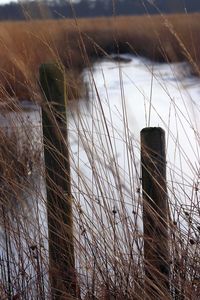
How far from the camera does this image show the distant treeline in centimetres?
197

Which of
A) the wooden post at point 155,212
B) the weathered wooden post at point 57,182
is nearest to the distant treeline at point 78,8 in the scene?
the weathered wooden post at point 57,182

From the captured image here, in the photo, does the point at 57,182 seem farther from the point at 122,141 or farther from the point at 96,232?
the point at 122,141

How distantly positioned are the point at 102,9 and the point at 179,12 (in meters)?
0.32

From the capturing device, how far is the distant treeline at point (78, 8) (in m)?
1.97

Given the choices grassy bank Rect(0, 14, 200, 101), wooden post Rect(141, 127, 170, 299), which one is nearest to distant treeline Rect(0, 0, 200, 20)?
grassy bank Rect(0, 14, 200, 101)

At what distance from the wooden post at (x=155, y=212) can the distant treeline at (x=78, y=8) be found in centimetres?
37

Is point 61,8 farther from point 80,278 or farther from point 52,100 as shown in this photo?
point 80,278

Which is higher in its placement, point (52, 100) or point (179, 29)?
point (179, 29)

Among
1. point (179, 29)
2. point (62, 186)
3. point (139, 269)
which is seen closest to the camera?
point (139, 269)

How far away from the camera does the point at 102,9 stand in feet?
7.56

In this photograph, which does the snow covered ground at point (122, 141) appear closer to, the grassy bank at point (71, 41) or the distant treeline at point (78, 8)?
the grassy bank at point (71, 41)

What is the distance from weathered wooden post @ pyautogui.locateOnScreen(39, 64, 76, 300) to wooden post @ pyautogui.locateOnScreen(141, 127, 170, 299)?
22cm

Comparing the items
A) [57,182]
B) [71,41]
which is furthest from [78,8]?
[57,182]

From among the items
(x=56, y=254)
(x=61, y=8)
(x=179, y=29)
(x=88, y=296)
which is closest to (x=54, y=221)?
(x=56, y=254)
